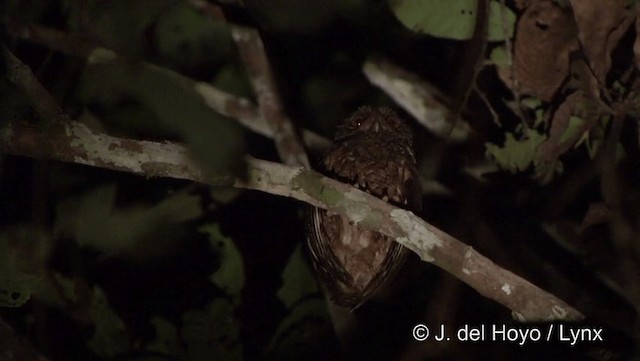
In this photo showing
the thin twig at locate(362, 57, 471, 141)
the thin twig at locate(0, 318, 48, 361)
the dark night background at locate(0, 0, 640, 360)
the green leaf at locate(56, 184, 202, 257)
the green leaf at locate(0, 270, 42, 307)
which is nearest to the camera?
the thin twig at locate(0, 318, 48, 361)

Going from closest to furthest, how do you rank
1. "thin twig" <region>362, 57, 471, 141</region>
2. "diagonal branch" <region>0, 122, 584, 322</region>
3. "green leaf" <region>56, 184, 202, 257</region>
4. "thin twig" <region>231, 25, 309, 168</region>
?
"diagonal branch" <region>0, 122, 584, 322</region>, "green leaf" <region>56, 184, 202, 257</region>, "thin twig" <region>231, 25, 309, 168</region>, "thin twig" <region>362, 57, 471, 141</region>

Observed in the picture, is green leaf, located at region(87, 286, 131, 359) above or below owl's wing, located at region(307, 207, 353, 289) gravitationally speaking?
below

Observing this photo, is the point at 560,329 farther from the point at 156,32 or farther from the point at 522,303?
the point at 156,32

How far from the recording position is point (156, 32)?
2.58m

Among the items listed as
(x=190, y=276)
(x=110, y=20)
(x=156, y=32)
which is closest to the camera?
(x=110, y=20)

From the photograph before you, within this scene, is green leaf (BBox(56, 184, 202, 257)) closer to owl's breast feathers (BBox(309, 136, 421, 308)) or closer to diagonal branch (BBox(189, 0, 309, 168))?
diagonal branch (BBox(189, 0, 309, 168))

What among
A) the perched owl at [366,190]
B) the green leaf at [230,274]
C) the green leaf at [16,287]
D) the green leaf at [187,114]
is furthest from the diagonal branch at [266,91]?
the green leaf at [187,114]

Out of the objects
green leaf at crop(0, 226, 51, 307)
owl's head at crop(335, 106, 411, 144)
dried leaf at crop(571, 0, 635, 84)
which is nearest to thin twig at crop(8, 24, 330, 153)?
owl's head at crop(335, 106, 411, 144)

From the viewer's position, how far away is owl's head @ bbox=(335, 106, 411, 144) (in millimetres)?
2812

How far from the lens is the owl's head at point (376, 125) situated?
2.81 meters

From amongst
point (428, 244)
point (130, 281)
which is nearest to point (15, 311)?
point (130, 281)

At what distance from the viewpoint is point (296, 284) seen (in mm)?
2945

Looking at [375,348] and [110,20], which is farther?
[375,348]

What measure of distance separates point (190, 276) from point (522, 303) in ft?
6.28
